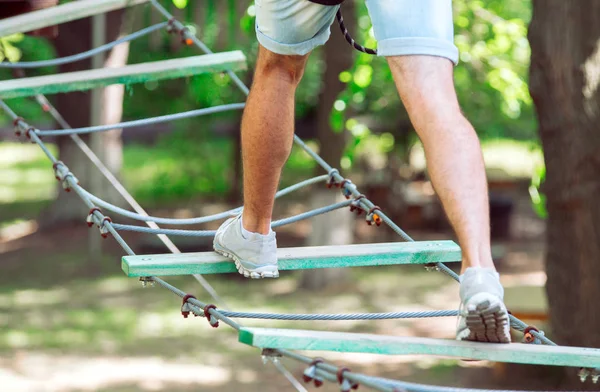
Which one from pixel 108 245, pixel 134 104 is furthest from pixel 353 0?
pixel 134 104

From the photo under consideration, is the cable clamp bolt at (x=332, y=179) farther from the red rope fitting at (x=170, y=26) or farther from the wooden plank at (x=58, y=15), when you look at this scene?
the red rope fitting at (x=170, y=26)

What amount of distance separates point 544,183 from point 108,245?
762cm

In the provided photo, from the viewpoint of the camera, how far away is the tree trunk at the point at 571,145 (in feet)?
18.4

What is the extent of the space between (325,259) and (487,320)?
2.06 feet

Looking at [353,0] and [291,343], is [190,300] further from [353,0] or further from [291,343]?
[353,0]

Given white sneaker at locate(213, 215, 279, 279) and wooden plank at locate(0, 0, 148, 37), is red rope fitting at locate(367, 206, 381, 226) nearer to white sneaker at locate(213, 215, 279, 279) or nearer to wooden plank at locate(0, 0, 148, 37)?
white sneaker at locate(213, 215, 279, 279)

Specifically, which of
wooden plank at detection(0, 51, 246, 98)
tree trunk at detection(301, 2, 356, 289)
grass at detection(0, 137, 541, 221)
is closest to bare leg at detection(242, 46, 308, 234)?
wooden plank at detection(0, 51, 246, 98)

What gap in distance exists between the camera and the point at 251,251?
252cm

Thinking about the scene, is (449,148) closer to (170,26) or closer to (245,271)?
(245,271)

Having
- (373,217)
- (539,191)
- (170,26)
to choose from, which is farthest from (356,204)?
(539,191)

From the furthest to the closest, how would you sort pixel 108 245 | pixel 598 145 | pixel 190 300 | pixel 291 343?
pixel 108 245 → pixel 598 145 → pixel 190 300 → pixel 291 343

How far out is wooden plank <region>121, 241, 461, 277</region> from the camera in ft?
8.05

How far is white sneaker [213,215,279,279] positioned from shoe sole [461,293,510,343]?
67 cm

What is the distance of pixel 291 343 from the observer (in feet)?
6.37
